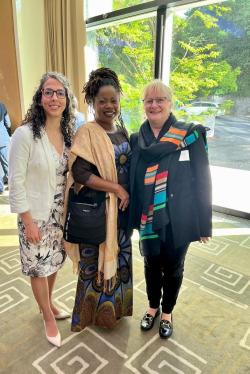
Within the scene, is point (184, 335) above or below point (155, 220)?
below

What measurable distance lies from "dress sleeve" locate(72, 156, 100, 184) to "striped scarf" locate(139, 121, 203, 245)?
27 cm

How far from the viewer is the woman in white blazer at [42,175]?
4.34 ft

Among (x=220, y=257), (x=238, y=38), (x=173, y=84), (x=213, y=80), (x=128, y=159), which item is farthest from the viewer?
(x=173, y=84)

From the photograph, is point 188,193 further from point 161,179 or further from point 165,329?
point 165,329

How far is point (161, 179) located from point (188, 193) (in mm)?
144

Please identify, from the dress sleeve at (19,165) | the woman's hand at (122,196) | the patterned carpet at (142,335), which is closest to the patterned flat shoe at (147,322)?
the patterned carpet at (142,335)

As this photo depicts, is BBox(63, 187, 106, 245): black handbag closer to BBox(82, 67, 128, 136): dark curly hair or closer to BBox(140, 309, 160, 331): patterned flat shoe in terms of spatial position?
BBox(82, 67, 128, 136): dark curly hair

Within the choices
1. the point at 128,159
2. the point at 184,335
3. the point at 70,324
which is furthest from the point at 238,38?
Answer: the point at 70,324

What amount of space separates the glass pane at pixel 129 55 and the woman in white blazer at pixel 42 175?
2387 mm

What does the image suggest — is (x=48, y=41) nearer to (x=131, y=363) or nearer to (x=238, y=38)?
(x=238, y=38)

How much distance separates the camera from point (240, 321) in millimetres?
1782

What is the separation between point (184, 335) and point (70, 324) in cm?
65

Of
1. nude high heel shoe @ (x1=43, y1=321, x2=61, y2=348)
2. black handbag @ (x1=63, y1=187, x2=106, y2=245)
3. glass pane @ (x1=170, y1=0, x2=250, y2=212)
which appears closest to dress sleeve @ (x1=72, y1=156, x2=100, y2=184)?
black handbag @ (x1=63, y1=187, x2=106, y2=245)

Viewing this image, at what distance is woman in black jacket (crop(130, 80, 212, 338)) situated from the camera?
4.46 feet
